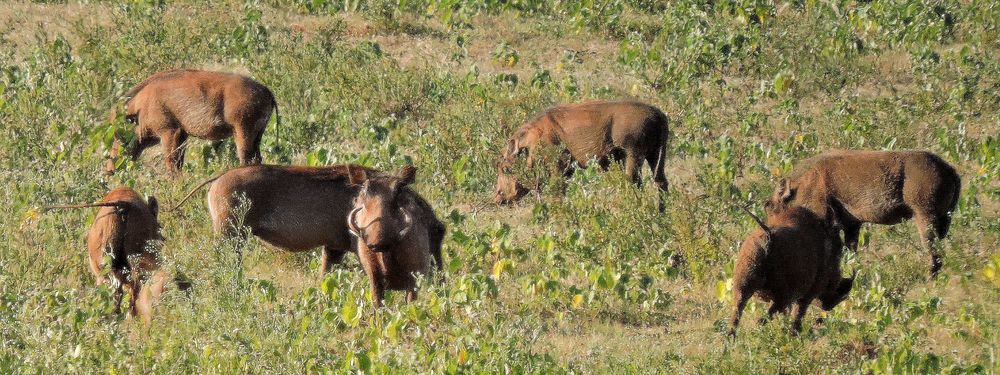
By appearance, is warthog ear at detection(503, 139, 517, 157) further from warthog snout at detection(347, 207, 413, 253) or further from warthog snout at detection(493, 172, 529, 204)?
warthog snout at detection(347, 207, 413, 253)

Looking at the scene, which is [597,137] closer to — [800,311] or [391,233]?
[800,311]

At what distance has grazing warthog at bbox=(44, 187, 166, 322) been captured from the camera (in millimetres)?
10242

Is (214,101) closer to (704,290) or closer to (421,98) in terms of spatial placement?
(421,98)

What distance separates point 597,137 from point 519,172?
76 centimetres

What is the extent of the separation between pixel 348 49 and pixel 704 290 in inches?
304

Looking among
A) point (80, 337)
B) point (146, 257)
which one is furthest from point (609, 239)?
point (80, 337)

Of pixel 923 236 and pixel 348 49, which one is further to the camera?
pixel 348 49

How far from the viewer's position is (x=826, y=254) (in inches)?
407

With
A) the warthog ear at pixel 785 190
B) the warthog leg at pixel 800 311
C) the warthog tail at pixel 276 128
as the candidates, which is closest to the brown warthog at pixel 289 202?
the warthog leg at pixel 800 311

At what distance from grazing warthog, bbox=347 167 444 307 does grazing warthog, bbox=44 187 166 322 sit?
1279 millimetres

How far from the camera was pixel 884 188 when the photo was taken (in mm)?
12617

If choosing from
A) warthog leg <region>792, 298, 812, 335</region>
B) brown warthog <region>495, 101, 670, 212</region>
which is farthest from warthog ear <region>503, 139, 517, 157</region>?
warthog leg <region>792, 298, 812, 335</region>

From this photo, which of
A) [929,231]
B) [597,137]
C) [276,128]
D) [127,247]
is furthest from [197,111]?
[929,231]

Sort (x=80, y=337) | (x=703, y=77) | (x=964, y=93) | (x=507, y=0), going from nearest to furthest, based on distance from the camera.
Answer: (x=80, y=337) < (x=964, y=93) < (x=703, y=77) < (x=507, y=0)
